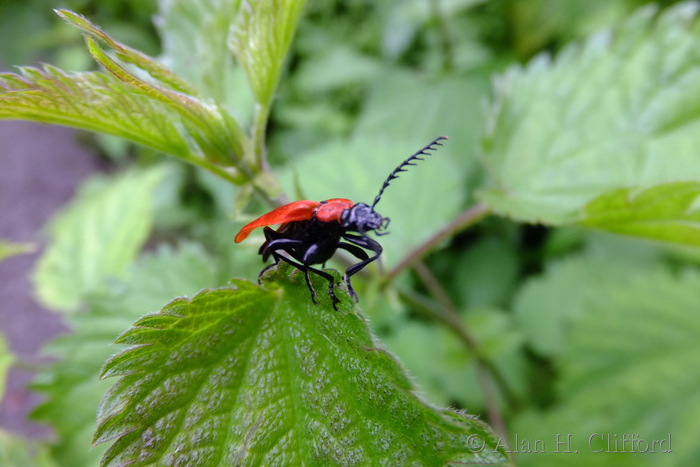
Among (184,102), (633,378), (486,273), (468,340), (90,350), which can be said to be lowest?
(633,378)

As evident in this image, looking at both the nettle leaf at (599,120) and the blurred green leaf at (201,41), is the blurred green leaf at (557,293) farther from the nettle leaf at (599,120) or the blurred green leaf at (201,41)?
the blurred green leaf at (201,41)

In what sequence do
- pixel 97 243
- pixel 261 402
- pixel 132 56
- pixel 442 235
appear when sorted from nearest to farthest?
pixel 261 402
pixel 132 56
pixel 442 235
pixel 97 243

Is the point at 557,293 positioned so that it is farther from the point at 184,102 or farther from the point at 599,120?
A: the point at 184,102

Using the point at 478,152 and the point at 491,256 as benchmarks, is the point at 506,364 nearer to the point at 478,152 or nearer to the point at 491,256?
the point at 491,256

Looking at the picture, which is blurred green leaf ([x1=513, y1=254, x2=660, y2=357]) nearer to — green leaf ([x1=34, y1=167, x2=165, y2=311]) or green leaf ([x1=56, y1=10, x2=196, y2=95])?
green leaf ([x1=34, y1=167, x2=165, y2=311])

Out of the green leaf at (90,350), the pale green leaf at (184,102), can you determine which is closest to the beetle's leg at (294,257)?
the pale green leaf at (184,102)

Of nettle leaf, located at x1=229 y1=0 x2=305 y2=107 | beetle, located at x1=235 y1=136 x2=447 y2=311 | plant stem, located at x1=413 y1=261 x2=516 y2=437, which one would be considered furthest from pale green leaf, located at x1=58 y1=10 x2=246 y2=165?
plant stem, located at x1=413 y1=261 x2=516 y2=437

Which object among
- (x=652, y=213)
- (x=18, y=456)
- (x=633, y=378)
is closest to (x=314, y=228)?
(x=652, y=213)
